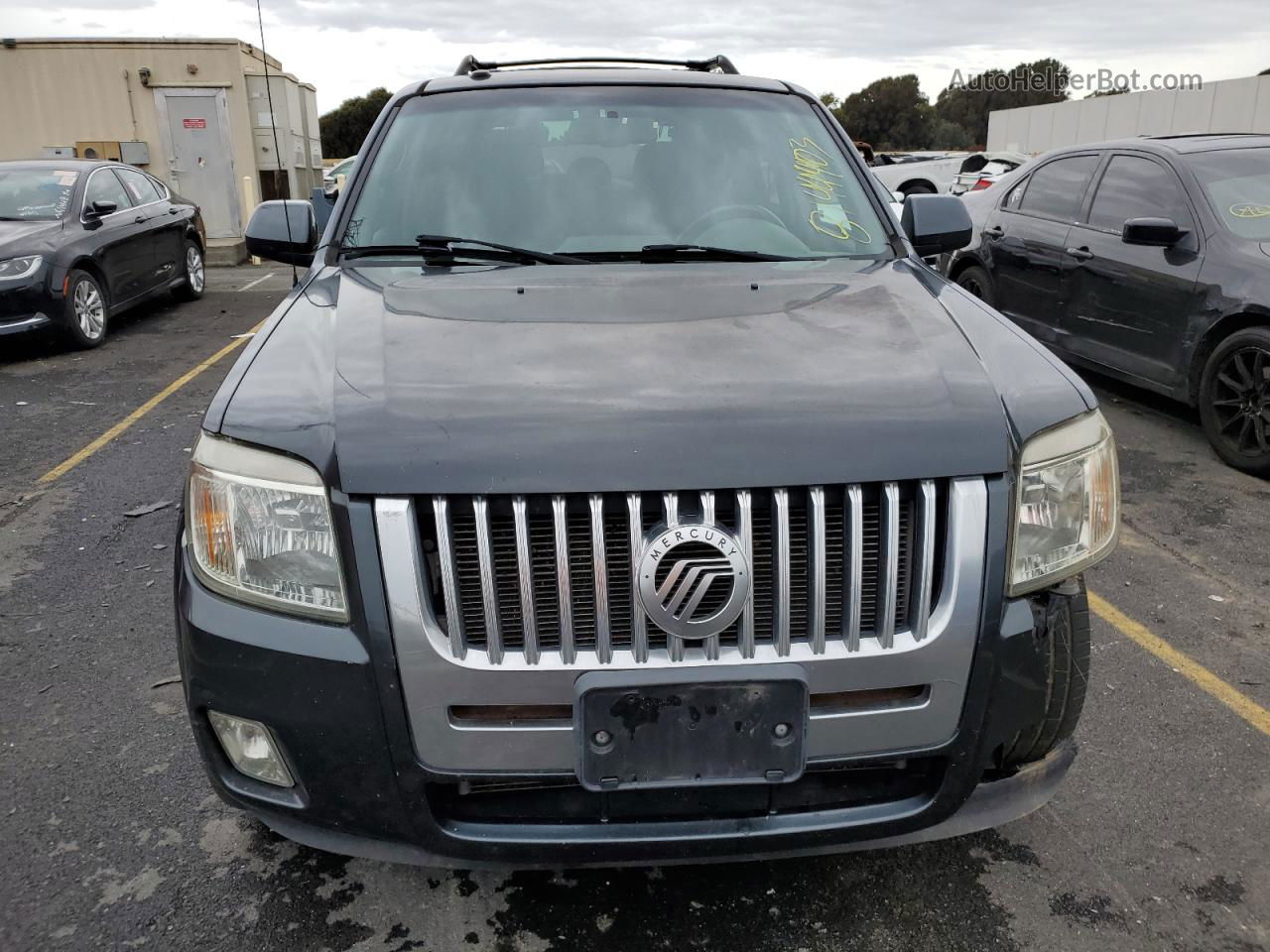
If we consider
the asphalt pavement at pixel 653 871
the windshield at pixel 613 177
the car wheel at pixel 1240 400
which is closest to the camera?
the asphalt pavement at pixel 653 871

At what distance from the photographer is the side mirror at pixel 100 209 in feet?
28.7

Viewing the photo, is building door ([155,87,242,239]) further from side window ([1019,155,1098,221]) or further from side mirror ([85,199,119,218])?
side window ([1019,155,1098,221])

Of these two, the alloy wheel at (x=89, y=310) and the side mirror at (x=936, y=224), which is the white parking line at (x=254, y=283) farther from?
the side mirror at (x=936, y=224)

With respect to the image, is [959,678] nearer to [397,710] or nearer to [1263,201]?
[397,710]

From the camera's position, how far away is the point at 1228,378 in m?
5.23

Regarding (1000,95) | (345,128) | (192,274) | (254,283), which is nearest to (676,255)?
(192,274)

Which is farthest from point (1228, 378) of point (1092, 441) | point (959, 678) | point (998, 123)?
point (998, 123)

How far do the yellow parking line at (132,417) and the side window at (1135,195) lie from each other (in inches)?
191

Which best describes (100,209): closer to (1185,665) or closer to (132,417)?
(132,417)

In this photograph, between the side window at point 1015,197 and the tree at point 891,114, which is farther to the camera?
the tree at point 891,114

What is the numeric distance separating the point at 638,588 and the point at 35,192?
9.11 m

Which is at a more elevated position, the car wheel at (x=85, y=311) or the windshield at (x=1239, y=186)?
the windshield at (x=1239, y=186)

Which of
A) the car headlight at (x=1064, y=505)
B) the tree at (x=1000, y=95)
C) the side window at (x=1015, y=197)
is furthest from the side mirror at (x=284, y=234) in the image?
the tree at (x=1000, y=95)

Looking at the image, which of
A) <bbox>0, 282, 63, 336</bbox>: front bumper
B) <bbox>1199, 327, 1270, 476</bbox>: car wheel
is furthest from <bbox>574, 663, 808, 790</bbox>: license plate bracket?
<bbox>0, 282, 63, 336</bbox>: front bumper
